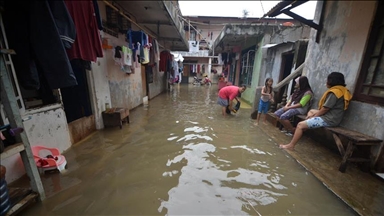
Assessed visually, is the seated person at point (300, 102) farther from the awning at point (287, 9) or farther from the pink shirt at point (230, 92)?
the pink shirt at point (230, 92)

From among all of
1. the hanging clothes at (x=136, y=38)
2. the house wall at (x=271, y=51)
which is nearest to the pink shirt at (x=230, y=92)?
the house wall at (x=271, y=51)

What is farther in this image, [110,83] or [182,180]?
[110,83]

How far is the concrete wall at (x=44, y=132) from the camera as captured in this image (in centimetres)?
239

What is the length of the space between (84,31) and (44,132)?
1949mm

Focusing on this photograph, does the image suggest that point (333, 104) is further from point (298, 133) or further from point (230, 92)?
point (230, 92)

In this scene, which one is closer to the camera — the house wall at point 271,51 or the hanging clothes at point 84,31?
the hanging clothes at point 84,31

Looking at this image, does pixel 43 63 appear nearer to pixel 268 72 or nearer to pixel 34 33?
pixel 34 33

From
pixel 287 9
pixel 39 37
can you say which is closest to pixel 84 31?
pixel 39 37

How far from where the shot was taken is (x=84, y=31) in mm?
2811

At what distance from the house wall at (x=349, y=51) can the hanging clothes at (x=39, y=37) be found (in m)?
5.00

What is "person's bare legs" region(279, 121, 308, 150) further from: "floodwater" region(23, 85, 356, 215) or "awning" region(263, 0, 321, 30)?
"awning" region(263, 0, 321, 30)

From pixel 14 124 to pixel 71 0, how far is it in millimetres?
2110

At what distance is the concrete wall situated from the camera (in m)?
2.39

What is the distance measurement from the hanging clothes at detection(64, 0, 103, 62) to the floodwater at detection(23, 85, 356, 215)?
1986 mm
